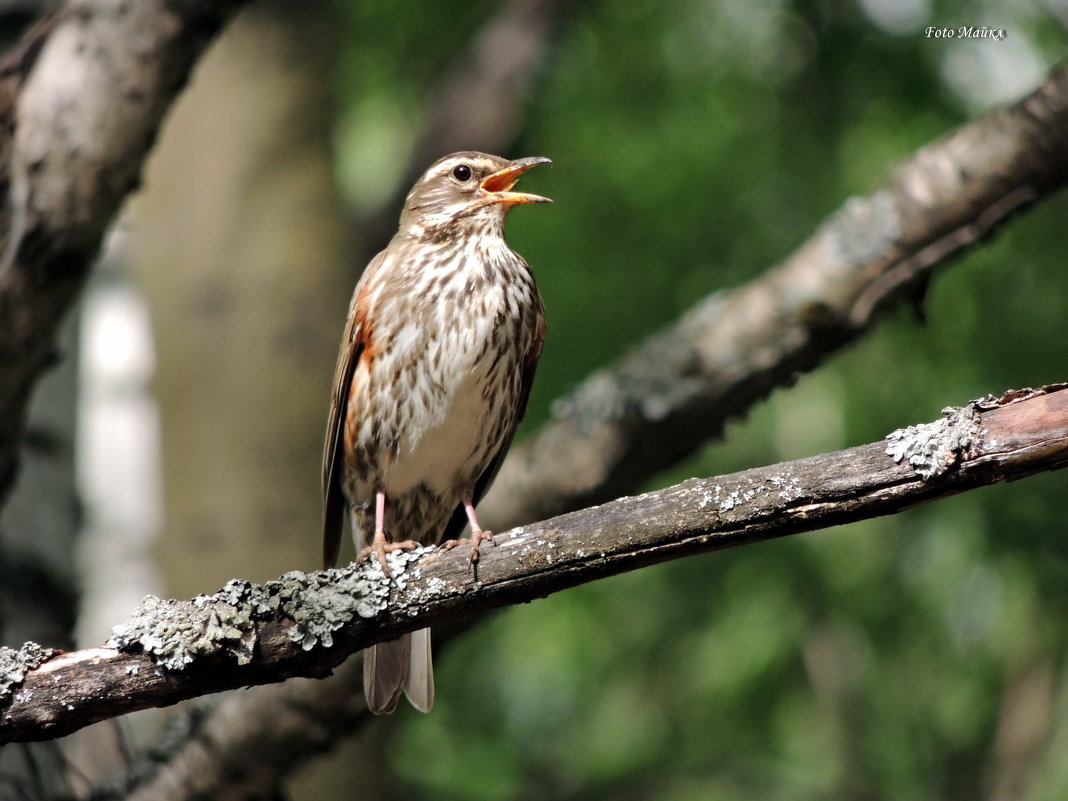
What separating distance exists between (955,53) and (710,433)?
11.3ft

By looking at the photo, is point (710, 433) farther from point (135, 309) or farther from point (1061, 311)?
point (135, 309)

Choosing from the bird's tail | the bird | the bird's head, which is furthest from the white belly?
the bird's head

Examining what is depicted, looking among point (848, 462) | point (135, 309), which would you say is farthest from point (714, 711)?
point (135, 309)

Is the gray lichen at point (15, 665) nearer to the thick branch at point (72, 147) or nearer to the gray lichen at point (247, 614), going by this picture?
the gray lichen at point (247, 614)

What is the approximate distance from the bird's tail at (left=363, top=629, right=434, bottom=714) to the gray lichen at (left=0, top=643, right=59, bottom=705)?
1696 mm

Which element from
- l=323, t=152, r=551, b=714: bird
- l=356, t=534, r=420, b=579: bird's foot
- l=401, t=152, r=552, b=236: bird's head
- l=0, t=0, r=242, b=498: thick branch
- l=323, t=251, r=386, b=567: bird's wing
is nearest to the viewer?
l=356, t=534, r=420, b=579: bird's foot

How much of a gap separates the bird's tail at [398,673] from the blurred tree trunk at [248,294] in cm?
154

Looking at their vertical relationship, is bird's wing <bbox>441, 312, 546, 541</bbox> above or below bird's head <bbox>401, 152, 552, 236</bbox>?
below

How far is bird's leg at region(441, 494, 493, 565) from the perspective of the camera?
3048 mm

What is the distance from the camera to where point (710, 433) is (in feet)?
16.1

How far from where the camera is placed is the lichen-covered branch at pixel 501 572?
2.71 meters

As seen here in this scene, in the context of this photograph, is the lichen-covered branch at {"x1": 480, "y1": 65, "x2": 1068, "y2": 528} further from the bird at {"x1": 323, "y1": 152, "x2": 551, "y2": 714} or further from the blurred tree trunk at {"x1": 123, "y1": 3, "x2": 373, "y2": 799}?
the blurred tree trunk at {"x1": 123, "y1": 3, "x2": 373, "y2": 799}

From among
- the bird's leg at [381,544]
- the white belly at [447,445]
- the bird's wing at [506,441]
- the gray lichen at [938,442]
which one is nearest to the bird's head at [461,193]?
the bird's wing at [506,441]

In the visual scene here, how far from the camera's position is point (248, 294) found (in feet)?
23.1
